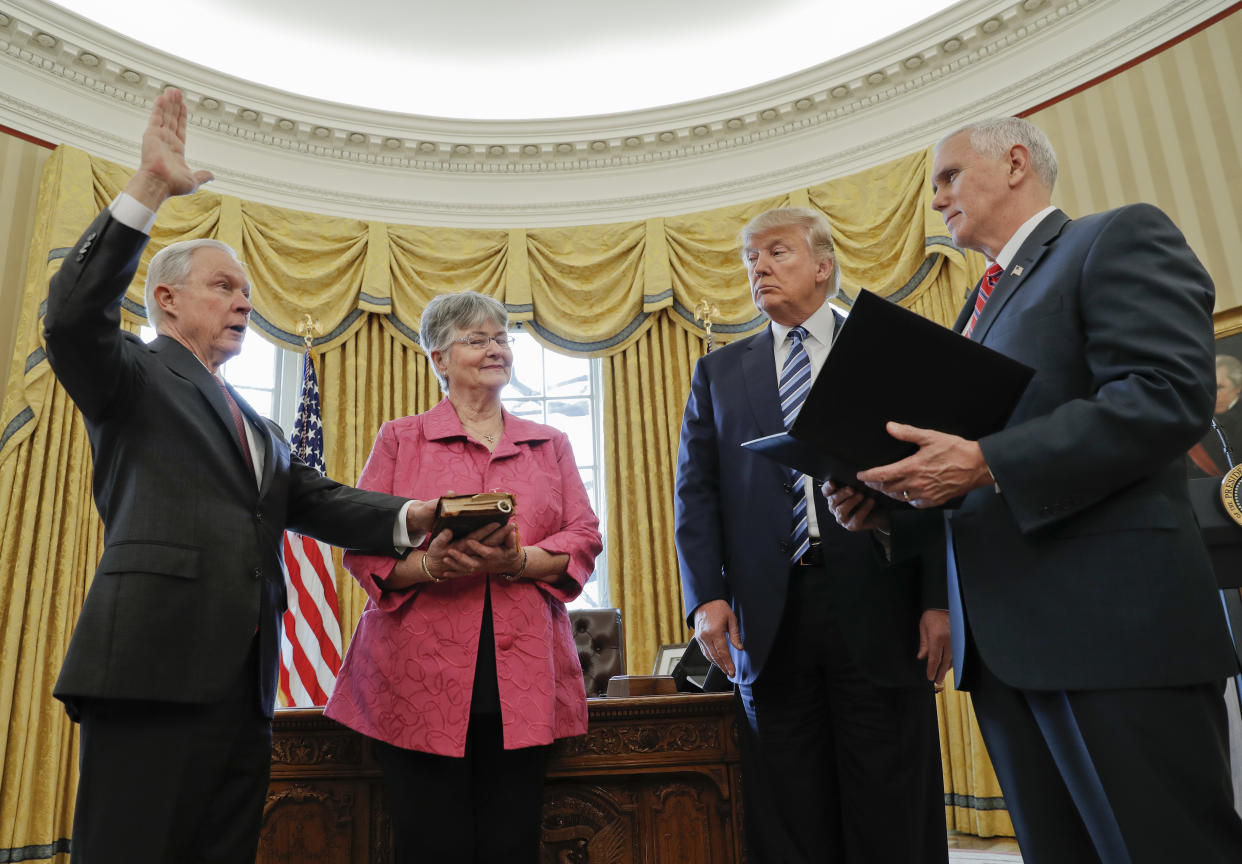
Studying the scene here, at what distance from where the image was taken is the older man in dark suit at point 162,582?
1445 mm

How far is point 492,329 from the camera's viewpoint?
86.9 inches

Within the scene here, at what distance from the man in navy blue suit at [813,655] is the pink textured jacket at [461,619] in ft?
0.99

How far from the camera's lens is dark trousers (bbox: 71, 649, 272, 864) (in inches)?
55.9

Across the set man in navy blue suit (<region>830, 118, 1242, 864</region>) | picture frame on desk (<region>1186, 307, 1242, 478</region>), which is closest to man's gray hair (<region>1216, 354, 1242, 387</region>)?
picture frame on desk (<region>1186, 307, 1242, 478</region>)

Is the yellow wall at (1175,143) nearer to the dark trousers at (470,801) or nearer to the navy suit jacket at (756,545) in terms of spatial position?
the navy suit jacket at (756,545)

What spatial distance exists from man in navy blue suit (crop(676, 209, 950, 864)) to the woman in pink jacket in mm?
315

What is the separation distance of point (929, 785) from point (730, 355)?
3.38ft

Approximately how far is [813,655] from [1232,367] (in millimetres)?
3470

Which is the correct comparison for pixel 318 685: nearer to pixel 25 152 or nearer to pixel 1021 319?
pixel 25 152

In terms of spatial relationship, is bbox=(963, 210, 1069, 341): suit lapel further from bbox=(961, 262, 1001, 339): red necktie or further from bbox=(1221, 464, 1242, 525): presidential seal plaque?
bbox=(1221, 464, 1242, 525): presidential seal plaque

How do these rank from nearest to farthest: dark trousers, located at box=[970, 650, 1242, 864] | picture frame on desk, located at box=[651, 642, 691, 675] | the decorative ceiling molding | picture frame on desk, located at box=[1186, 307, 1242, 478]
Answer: dark trousers, located at box=[970, 650, 1242, 864] < picture frame on desk, located at box=[651, 642, 691, 675] < picture frame on desk, located at box=[1186, 307, 1242, 478] < the decorative ceiling molding

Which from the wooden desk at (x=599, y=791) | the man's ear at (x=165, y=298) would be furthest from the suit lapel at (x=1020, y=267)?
the man's ear at (x=165, y=298)

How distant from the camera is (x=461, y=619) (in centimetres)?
190

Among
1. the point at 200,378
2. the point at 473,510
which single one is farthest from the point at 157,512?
the point at 473,510
